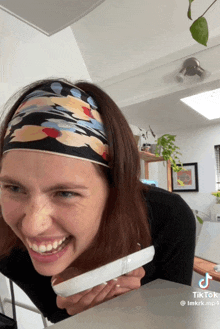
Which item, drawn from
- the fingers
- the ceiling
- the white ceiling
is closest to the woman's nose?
the fingers

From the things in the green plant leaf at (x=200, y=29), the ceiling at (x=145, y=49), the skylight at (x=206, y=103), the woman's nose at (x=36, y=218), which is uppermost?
the ceiling at (x=145, y=49)

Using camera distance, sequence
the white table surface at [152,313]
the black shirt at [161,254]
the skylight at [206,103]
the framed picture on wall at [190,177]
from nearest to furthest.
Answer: the white table surface at [152,313] → the black shirt at [161,254] → the skylight at [206,103] → the framed picture on wall at [190,177]

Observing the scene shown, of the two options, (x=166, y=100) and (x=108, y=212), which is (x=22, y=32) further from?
(x=166, y=100)

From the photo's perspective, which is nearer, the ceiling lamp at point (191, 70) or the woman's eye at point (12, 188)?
the woman's eye at point (12, 188)

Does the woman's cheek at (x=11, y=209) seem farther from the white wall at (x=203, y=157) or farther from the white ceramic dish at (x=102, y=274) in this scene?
the white wall at (x=203, y=157)

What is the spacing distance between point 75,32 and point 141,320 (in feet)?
7.03

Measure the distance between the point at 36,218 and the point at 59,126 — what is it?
0.12m

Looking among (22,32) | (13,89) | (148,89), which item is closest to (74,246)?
(13,89)

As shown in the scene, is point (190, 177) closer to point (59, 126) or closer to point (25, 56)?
point (25, 56)

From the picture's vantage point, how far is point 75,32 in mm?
1951

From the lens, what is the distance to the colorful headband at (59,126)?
31cm

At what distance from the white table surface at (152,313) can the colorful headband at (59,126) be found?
0.18 metres

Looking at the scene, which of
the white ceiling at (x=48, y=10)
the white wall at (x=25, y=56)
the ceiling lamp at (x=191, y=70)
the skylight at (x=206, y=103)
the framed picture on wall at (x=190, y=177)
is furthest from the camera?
the framed picture on wall at (x=190, y=177)

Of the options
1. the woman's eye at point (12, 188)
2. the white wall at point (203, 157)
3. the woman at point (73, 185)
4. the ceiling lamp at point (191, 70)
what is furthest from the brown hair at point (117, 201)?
the white wall at point (203, 157)
